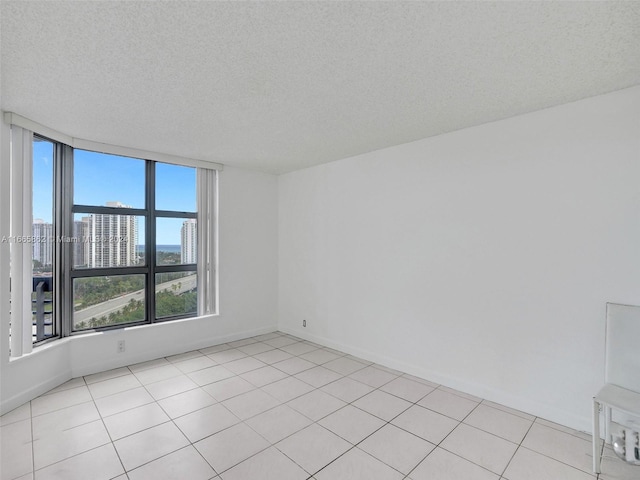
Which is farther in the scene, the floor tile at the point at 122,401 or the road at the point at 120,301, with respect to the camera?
the road at the point at 120,301

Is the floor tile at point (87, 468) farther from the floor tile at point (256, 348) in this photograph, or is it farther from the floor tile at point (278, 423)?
the floor tile at point (256, 348)

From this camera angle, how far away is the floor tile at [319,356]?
3863mm

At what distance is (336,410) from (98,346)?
271 cm

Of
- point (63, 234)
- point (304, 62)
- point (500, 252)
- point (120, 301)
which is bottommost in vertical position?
point (120, 301)

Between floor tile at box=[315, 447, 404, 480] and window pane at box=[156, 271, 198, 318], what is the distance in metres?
3.00

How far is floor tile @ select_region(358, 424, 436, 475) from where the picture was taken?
2.06m

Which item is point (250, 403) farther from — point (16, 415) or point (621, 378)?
point (621, 378)

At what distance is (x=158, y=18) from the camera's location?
60.9 inches

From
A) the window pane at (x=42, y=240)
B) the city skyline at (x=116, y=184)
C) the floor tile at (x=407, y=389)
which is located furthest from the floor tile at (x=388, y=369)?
the window pane at (x=42, y=240)

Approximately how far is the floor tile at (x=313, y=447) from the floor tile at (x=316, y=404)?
0.20 metres

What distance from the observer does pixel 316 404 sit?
9.19 feet

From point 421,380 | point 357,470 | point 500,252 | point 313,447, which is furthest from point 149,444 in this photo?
point 500,252

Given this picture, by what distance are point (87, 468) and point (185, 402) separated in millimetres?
873

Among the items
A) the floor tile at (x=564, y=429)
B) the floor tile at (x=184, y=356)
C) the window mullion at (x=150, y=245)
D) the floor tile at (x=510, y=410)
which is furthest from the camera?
the window mullion at (x=150, y=245)
